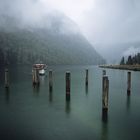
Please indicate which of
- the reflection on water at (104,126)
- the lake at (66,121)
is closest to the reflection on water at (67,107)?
the lake at (66,121)

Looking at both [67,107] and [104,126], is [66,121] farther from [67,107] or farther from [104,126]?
[67,107]

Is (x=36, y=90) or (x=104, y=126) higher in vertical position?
(x=36, y=90)

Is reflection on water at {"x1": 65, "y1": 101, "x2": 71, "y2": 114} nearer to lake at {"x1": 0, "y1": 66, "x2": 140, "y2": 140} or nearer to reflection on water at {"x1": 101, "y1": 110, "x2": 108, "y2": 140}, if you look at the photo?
lake at {"x1": 0, "y1": 66, "x2": 140, "y2": 140}

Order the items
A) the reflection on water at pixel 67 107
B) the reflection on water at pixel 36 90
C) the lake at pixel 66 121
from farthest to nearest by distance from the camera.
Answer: the reflection on water at pixel 36 90 < the reflection on water at pixel 67 107 < the lake at pixel 66 121

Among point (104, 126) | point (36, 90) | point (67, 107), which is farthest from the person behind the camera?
point (36, 90)

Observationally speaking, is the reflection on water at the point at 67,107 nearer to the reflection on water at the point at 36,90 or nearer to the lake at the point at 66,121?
the lake at the point at 66,121

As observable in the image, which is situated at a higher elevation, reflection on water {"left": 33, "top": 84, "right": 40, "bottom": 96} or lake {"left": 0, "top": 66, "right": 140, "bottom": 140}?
reflection on water {"left": 33, "top": 84, "right": 40, "bottom": 96}

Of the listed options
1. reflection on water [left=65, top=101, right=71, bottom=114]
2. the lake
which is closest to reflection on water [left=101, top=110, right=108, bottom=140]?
the lake

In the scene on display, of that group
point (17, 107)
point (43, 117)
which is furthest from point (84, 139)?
point (17, 107)

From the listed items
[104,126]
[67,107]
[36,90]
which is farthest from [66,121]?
[36,90]

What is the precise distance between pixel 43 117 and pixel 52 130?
4.29 metres

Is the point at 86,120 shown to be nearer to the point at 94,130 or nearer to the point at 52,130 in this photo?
the point at 94,130

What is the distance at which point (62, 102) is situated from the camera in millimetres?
29625

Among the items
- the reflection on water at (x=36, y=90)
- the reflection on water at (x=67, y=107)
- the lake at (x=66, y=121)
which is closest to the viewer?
the lake at (x=66, y=121)
